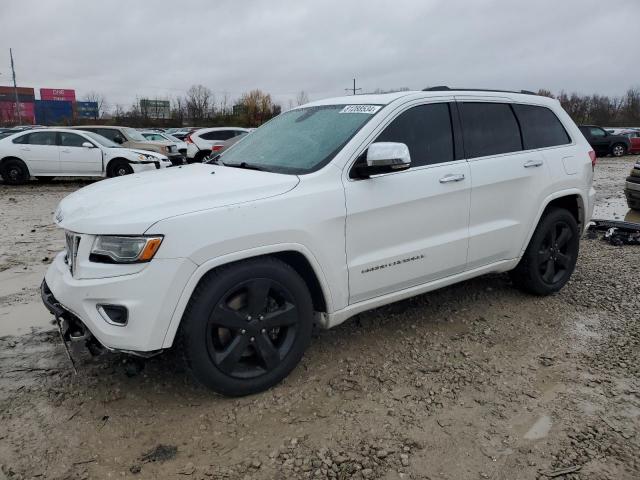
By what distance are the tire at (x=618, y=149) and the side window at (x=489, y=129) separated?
25.8 m

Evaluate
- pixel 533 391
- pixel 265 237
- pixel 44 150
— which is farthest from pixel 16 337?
pixel 44 150

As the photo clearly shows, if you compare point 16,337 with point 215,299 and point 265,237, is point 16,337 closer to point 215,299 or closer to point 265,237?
point 215,299

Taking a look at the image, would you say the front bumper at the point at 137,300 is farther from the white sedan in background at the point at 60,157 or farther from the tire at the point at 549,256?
the white sedan in background at the point at 60,157

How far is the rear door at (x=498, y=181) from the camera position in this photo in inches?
153

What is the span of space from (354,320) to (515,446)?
5.82 ft

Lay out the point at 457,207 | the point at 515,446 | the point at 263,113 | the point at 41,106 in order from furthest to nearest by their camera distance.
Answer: the point at 41,106, the point at 263,113, the point at 457,207, the point at 515,446

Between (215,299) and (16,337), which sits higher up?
(215,299)

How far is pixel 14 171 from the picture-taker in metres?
13.1

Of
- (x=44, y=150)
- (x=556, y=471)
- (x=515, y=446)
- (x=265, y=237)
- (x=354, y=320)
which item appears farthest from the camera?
(x=44, y=150)

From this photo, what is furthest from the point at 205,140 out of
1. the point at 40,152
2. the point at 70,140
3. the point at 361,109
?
the point at 361,109

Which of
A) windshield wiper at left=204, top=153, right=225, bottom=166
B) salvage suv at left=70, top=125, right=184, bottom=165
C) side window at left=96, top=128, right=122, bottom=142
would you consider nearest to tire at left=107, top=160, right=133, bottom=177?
salvage suv at left=70, top=125, right=184, bottom=165

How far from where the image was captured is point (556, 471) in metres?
2.42

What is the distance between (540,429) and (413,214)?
59.3 inches

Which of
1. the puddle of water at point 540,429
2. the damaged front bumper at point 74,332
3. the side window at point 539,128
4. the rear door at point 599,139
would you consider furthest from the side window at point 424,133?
the rear door at point 599,139
